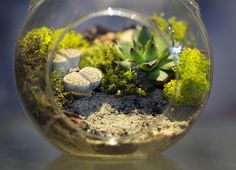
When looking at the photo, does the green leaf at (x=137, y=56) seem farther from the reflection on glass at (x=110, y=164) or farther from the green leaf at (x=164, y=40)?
the reflection on glass at (x=110, y=164)

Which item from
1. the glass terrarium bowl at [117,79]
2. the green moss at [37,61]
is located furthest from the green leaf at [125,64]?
the green moss at [37,61]

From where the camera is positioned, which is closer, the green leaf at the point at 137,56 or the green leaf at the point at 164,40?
the green leaf at the point at 164,40

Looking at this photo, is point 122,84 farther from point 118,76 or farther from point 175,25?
point 175,25

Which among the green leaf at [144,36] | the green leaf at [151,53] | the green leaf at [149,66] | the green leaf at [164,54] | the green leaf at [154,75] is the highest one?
the green leaf at [144,36]

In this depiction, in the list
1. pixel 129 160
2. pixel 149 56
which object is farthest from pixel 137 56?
pixel 129 160

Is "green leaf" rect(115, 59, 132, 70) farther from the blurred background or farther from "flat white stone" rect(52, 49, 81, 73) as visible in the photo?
the blurred background

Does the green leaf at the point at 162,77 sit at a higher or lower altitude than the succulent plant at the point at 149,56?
lower
